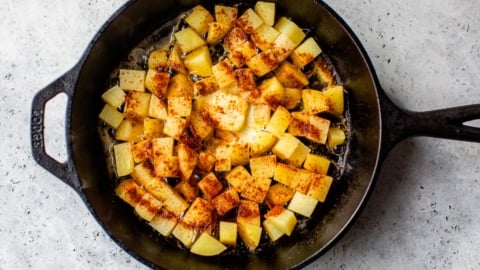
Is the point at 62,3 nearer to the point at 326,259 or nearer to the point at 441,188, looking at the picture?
the point at 326,259

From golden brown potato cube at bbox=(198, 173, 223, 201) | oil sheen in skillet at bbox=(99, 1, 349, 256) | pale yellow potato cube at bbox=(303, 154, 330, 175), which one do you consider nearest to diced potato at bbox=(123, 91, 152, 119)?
oil sheen in skillet at bbox=(99, 1, 349, 256)

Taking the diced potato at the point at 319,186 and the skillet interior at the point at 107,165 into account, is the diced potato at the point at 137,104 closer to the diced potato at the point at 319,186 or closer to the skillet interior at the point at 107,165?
the skillet interior at the point at 107,165

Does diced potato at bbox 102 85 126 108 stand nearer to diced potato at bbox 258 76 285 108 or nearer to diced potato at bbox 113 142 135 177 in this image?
diced potato at bbox 113 142 135 177

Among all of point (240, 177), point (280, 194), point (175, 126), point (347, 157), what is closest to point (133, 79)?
point (175, 126)

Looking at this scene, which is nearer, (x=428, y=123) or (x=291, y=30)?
(x=428, y=123)

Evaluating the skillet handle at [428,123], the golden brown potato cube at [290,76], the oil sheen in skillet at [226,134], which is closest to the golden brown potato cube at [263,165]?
the oil sheen in skillet at [226,134]

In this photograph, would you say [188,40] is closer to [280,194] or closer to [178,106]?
[178,106]
